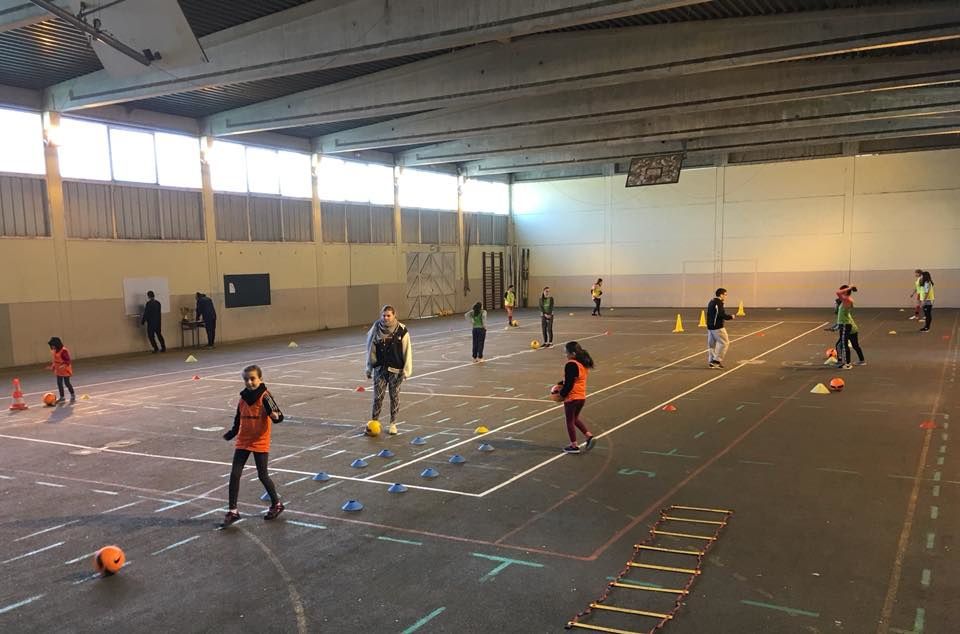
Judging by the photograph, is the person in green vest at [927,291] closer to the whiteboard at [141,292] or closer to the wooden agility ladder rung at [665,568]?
the wooden agility ladder rung at [665,568]

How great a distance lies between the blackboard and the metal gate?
9.14 m

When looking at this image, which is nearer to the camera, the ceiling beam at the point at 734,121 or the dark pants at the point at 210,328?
the ceiling beam at the point at 734,121

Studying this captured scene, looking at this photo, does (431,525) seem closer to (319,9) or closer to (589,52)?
(319,9)

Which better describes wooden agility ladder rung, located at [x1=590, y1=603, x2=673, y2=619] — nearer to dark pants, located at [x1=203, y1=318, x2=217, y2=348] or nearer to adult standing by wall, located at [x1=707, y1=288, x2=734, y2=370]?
adult standing by wall, located at [x1=707, y1=288, x2=734, y2=370]

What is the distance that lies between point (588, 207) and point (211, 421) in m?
31.4

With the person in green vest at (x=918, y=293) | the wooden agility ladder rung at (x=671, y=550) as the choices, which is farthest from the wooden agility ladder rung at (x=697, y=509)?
the person in green vest at (x=918, y=293)

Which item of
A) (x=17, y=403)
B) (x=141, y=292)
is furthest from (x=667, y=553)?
(x=141, y=292)

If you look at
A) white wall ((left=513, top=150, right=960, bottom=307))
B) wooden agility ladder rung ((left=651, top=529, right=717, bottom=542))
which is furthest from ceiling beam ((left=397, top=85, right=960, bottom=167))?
wooden agility ladder rung ((left=651, top=529, right=717, bottom=542))

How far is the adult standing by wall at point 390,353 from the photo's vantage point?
10133 millimetres

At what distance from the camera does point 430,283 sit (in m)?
36.0

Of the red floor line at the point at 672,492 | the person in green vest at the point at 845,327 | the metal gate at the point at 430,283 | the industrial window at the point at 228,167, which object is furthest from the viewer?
the metal gate at the point at 430,283

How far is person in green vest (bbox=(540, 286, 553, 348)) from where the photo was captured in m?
20.4

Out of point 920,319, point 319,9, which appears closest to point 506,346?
point 319,9

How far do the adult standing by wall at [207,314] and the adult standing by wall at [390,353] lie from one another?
15.1 meters
